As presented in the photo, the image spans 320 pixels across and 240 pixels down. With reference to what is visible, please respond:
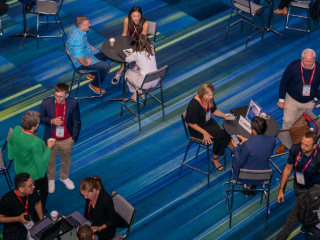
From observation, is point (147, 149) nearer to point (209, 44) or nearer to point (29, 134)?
point (29, 134)

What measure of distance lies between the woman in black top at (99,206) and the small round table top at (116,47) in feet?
8.79

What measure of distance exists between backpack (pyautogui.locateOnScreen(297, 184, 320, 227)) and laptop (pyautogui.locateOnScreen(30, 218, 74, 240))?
7.75ft

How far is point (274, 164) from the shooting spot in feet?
20.6

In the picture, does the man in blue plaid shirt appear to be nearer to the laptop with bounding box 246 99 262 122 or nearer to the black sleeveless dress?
the black sleeveless dress

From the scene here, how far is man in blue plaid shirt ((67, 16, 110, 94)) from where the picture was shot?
6.64 m

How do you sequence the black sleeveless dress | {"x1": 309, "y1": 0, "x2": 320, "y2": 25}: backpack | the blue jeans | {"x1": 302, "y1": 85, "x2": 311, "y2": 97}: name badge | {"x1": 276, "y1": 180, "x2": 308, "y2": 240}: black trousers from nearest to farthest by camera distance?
{"x1": 276, "y1": 180, "x2": 308, "y2": 240}: black trousers, {"x1": 302, "y1": 85, "x2": 311, "y2": 97}: name badge, the blue jeans, the black sleeveless dress, {"x1": 309, "y1": 0, "x2": 320, "y2": 25}: backpack

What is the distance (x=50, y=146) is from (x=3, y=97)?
2.71 metres

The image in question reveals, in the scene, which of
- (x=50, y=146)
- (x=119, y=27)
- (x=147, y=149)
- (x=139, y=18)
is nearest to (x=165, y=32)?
(x=119, y=27)

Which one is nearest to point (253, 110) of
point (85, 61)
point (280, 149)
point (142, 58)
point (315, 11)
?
point (280, 149)

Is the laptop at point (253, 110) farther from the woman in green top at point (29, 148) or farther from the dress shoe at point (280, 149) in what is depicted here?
the woman in green top at point (29, 148)

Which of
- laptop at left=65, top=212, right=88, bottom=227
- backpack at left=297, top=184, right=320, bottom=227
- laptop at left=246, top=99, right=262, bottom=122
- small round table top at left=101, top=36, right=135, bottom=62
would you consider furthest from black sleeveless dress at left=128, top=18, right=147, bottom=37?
backpack at left=297, top=184, right=320, bottom=227

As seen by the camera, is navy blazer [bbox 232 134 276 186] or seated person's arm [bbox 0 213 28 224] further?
navy blazer [bbox 232 134 276 186]

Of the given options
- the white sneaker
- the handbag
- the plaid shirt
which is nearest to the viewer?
the handbag

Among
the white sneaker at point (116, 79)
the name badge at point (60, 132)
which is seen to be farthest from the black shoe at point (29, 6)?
the name badge at point (60, 132)
